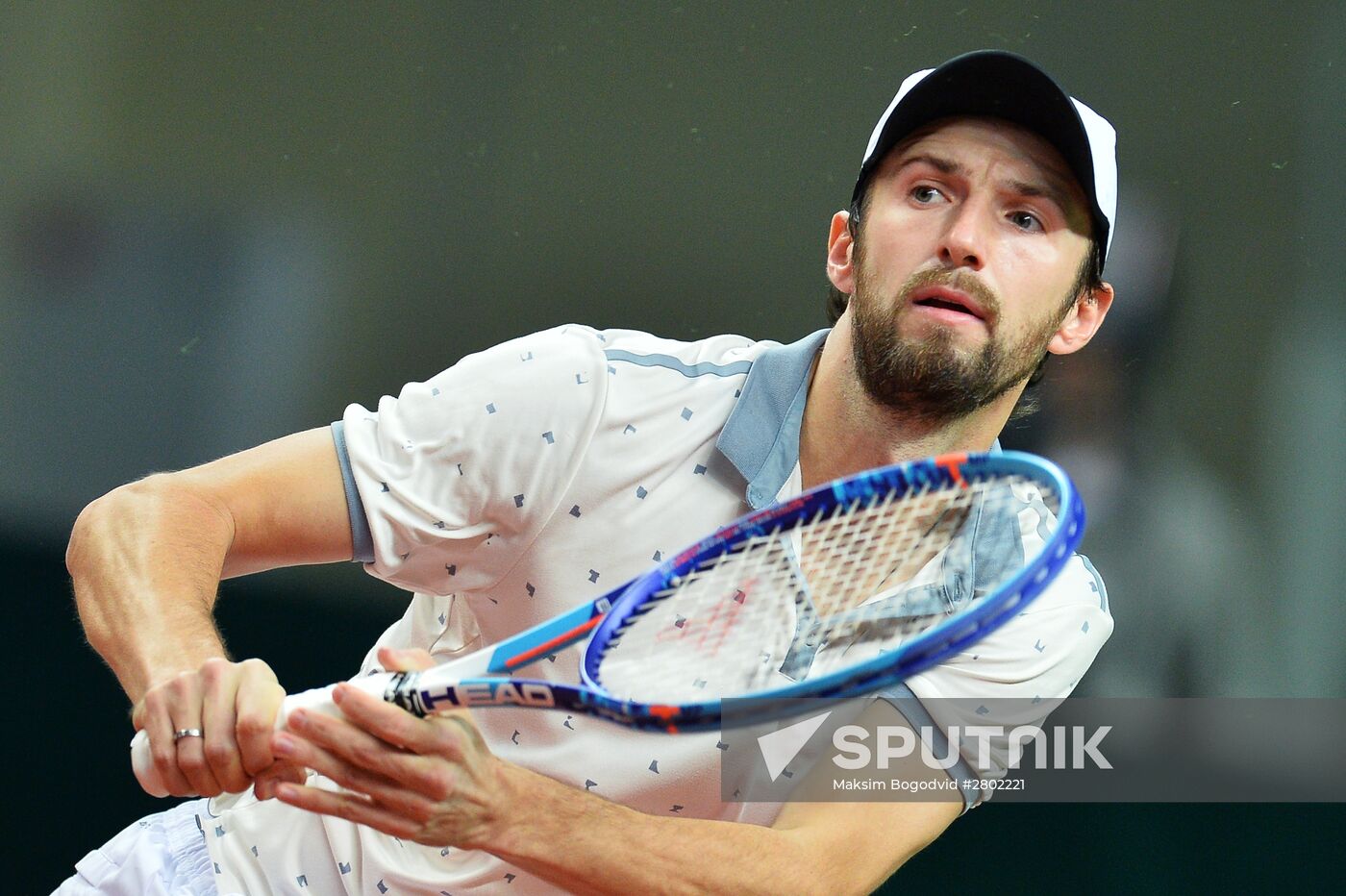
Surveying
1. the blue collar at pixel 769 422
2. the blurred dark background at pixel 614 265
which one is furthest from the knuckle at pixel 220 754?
the blurred dark background at pixel 614 265

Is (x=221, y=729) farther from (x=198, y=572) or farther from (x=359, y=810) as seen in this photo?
(x=198, y=572)

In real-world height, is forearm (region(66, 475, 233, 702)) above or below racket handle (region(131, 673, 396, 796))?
above

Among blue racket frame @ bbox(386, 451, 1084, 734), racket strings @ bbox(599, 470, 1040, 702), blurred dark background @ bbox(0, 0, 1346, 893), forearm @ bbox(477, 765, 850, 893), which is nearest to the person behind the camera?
blue racket frame @ bbox(386, 451, 1084, 734)

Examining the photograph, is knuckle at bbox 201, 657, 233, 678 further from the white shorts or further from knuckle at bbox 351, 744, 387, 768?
the white shorts

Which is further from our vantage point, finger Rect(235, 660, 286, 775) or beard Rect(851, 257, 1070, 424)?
beard Rect(851, 257, 1070, 424)

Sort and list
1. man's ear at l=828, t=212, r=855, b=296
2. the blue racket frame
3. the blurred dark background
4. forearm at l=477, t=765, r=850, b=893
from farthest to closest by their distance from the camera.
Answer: the blurred dark background
man's ear at l=828, t=212, r=855, b=296
forearm at l=477, t=765, r=850, b=893
the blue racket frame

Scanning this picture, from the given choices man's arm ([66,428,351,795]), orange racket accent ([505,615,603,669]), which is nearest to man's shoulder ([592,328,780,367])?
man's arm ([66,428,351,795])

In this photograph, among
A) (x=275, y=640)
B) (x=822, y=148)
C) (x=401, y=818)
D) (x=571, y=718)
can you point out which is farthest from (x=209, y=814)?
(x=822, y=148)

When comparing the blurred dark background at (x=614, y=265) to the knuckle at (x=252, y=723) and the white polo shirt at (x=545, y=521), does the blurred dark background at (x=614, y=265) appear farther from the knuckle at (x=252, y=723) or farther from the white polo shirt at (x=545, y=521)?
the knuckle at (x=252, y=723)

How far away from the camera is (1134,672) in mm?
1704

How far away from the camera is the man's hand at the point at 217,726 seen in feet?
2.61

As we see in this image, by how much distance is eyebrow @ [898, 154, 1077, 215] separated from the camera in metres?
1.18

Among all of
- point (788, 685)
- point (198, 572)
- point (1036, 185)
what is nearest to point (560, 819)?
point (788, 685)

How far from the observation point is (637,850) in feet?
3.13
